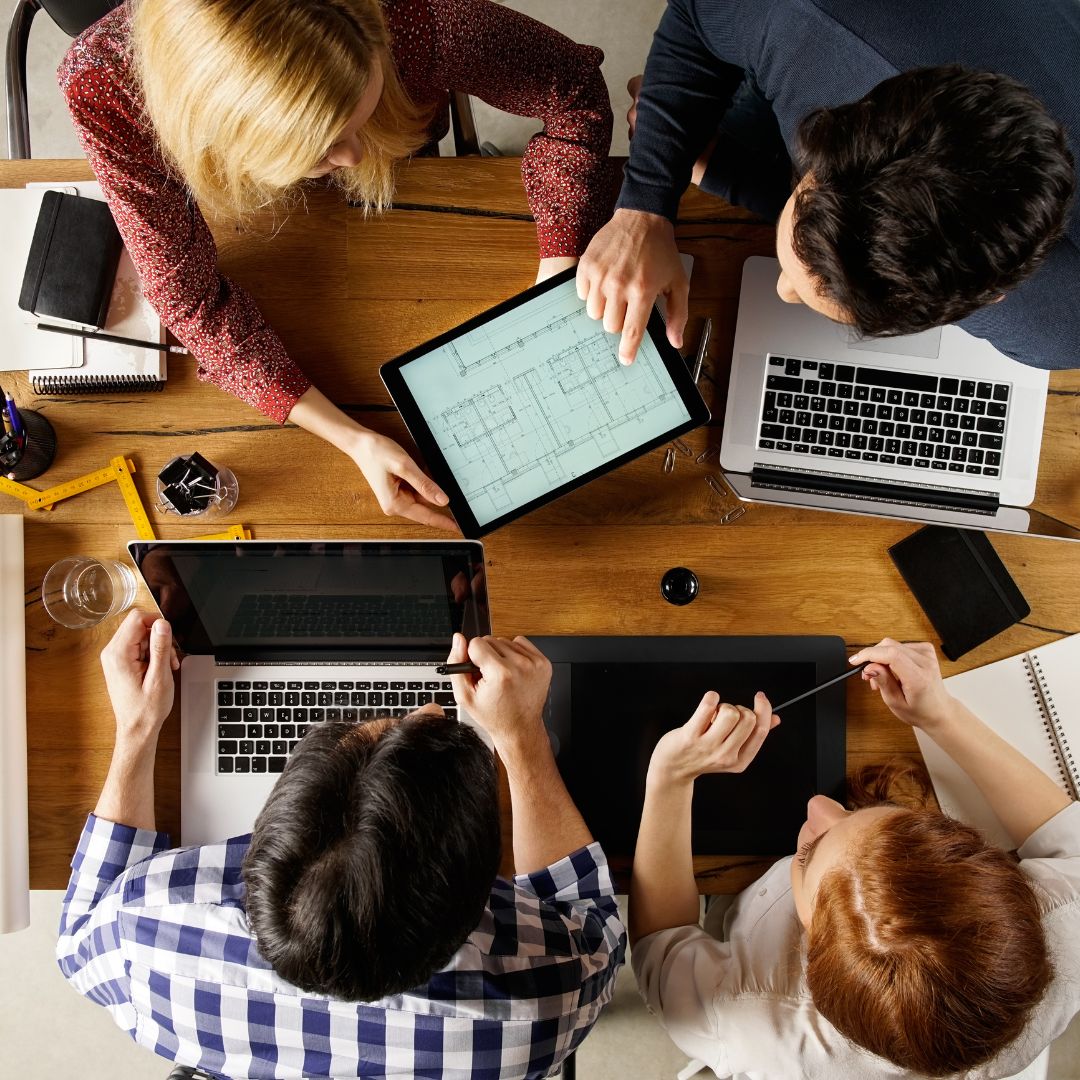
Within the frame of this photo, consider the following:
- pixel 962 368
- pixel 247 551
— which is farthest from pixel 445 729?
pixel 962 368

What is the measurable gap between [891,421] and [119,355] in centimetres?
117

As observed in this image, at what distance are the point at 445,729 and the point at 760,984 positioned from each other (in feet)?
1.96

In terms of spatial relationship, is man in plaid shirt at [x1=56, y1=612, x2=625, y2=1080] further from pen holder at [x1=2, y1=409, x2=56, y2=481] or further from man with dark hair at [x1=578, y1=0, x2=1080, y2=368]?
man with dark hair at [x1=578, y1=0, x2=1080, y2=368]

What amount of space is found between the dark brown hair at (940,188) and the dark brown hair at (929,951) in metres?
A: 0.67

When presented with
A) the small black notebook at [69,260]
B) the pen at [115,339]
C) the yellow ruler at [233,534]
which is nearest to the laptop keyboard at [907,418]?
the yellow ruler at [233,534]

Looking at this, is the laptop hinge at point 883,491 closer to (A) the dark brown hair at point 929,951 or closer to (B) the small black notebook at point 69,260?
(A) the dark brown hair at point 929,951

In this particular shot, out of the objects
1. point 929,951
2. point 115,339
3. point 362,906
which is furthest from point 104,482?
point 929,951

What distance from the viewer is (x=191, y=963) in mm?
1048

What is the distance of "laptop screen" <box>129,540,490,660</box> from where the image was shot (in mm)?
1118

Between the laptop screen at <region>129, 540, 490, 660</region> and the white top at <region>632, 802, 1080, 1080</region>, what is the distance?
56 centimetres

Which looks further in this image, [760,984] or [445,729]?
[760,984]

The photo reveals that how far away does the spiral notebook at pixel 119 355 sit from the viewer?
1.27 m

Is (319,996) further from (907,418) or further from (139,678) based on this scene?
(907,418)

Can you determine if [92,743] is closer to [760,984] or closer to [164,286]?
[164,286]
